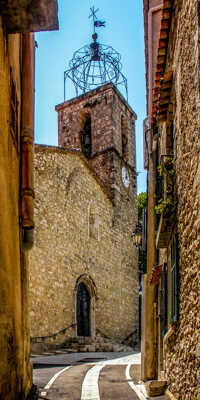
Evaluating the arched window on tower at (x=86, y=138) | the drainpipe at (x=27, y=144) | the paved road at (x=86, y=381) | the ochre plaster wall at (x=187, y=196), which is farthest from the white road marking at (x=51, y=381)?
the arched window on tower at (x=86, y=138)

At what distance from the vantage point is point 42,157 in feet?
55.5

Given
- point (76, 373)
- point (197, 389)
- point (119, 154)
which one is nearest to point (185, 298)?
point (197, 389)

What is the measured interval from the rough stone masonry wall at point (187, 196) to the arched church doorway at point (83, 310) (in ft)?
39.7

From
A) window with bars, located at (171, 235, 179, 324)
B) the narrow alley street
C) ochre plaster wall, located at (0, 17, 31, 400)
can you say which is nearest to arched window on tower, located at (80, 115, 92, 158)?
the narrow alley street

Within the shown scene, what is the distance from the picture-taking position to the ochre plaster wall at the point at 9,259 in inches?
158

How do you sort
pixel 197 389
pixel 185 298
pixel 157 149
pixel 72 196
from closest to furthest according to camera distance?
1. pixel 197 389
2. pixel 185 298
3. pixel 157 149
4. pixel 72 196

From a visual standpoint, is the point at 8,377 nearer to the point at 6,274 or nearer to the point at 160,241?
the point at 6,274

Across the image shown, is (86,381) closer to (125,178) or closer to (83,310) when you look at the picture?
(83,310)

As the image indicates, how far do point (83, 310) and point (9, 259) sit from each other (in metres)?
14.8

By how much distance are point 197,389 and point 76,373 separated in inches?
212

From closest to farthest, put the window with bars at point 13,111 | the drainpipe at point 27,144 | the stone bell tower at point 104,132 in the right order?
1. the window with bars at point 13,111
2. the drainpipe at point 27,144
3. the stone bell tower at point 104,132

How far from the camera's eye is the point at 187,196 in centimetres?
527

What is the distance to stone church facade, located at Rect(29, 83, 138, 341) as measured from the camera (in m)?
16.0

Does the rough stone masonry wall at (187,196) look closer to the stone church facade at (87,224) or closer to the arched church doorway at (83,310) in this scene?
the stone church facade at (87,224)
